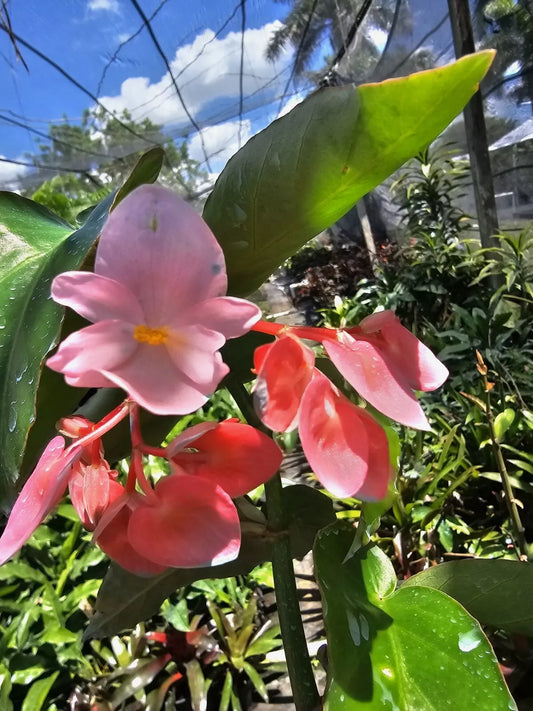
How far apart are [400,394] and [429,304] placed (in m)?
2.98

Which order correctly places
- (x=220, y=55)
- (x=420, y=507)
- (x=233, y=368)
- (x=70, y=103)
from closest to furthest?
(x=233, y=368), (x=420, y=507), (x=220, y=55), (x=70, y=103)

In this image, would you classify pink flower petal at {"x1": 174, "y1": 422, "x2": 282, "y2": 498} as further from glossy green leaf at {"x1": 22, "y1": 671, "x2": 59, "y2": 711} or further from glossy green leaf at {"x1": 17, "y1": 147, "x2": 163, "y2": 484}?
glossy green leaf at {"x1": 22, "y1": 671, "x2": 59, "y2": 711}

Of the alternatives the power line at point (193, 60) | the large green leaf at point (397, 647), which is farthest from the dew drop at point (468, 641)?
the power line at point (193, 60)

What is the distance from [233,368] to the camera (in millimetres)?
314

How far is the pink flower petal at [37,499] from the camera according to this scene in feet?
0.70

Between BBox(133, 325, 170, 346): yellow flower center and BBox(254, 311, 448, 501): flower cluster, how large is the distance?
39 millimetres

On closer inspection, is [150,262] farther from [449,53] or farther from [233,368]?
[449,53]

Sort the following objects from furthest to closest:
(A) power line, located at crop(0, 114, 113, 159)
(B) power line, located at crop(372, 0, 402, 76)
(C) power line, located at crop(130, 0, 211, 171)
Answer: (A) power line, located at crop(0, 114, 113, 159)
(C) power line, located at crop(130, 0, 211, 171)
(B) power line, located at crop(372, 0, 402, 76)

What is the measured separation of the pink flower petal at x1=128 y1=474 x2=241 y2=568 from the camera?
0.70ft

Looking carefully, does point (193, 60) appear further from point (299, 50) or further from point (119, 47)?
point (299, 50)

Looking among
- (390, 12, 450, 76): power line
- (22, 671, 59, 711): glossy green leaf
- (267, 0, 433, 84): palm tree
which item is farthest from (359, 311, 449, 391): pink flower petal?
(267, 0, 433, 84): palm tree

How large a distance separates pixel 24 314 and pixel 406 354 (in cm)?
19

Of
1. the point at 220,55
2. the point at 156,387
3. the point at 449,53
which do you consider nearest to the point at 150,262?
the point at 156,387

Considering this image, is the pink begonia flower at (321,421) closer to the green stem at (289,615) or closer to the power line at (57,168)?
the green stem at (289,615)
